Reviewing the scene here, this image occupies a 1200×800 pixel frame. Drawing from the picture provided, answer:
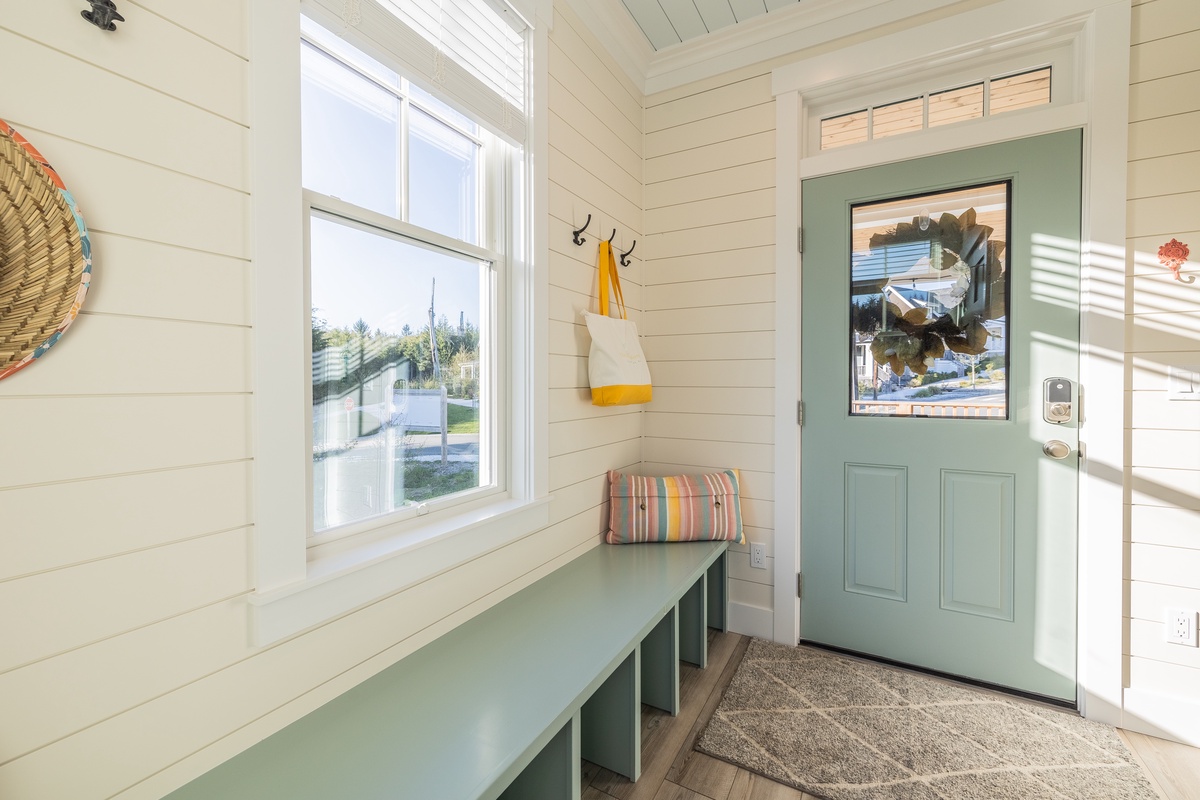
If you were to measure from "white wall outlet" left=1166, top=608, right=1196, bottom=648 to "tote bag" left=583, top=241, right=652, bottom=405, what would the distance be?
185 cm

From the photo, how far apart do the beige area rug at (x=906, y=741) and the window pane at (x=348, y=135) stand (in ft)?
6.16

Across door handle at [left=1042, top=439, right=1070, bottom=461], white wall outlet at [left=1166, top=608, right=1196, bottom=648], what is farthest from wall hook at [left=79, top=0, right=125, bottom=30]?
white wall outlet at [left=1166, top=608, right=1196, bottom=648]

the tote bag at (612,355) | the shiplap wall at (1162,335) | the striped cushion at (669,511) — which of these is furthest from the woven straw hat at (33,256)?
the shiplap wall at (1162,335)

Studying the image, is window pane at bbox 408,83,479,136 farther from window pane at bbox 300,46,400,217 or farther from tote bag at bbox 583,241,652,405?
tote bag at bbox 583,241,652,405

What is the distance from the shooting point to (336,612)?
113 centimetres

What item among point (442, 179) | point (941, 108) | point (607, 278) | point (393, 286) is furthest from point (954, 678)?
point (442, 179)

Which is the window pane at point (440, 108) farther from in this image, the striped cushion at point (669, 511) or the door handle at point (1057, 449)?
the door handle at point (1057, 449)

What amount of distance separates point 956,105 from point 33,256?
8.82ft

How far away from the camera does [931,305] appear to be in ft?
6.70

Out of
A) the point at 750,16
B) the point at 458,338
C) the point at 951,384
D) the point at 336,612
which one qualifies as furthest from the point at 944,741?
the point at 750,16

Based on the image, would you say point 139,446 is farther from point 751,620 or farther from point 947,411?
point 947,411

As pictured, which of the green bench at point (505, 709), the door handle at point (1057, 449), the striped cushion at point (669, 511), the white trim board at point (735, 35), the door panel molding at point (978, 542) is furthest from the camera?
the striped cushion at point (669, 511)

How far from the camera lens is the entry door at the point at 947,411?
184 cm

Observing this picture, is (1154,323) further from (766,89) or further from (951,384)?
(766,89)
